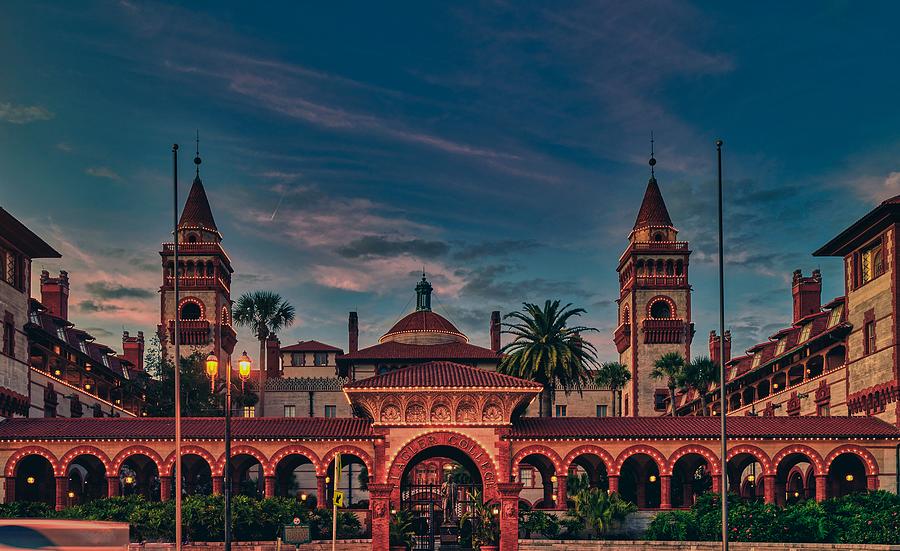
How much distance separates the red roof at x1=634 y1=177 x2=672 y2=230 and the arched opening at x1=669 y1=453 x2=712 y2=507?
30.6 meters

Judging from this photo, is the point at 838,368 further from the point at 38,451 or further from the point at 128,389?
the point at 128,389

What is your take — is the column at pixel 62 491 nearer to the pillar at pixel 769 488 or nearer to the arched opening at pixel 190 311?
the pillar at pixel 769 488

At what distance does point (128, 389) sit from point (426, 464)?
31.8 m

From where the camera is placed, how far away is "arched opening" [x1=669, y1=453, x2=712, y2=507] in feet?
216

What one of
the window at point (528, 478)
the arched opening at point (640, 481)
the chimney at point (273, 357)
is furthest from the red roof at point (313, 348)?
the arched opening at point (640, 481)

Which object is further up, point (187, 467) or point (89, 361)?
point (89, 361)

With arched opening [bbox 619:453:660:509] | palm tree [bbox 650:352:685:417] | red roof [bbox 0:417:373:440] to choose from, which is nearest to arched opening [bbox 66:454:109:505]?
red roof [bbox 0:417:373:440]

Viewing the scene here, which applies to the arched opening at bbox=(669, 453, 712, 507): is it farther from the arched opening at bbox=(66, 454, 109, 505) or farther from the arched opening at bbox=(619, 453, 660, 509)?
the arched opening at bbox=(66, 454, 109, 505)

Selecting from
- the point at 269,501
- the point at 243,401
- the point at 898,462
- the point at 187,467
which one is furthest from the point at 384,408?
the point at 243,401

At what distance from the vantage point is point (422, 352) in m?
102

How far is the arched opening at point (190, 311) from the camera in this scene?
98.7 meters

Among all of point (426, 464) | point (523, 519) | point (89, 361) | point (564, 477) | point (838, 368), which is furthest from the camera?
point (426, 464)

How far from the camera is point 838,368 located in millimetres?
64750

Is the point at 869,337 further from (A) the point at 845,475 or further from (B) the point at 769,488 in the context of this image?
(B) the point at 769,488
